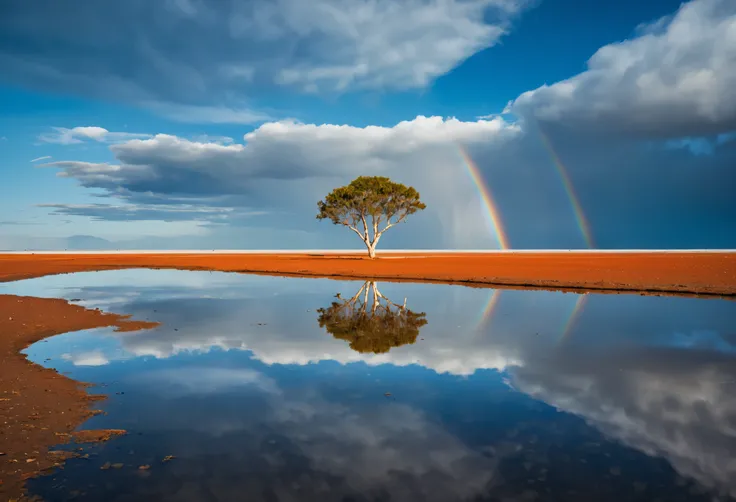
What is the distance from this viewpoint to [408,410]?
10.7m

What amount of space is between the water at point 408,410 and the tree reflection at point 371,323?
0.19m

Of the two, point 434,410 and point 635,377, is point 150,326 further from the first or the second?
point 635,377

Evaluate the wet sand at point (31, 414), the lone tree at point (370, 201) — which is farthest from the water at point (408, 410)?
the lone tree at point (370, 201)

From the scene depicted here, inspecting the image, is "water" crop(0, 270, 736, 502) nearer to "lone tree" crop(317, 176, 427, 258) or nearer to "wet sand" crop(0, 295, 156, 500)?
"wet sand" crop(0, 295, 156, 500)

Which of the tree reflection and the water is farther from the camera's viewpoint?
the tree reflection

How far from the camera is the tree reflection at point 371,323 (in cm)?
1841

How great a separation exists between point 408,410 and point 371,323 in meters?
12.2

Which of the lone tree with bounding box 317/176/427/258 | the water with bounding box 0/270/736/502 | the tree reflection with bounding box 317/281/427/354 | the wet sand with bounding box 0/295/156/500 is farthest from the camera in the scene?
the lone tree with bounding box 317/176/427/258

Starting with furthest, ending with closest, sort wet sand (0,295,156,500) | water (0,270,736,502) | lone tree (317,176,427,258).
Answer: lone tree (317,176,427,258)
wet sand (0,295,156,500)
water (0,270,736,502)

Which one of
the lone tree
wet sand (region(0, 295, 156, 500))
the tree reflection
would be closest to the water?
the tree reflection

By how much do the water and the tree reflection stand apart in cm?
19

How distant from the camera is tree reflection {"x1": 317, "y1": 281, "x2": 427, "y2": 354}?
18.4 meters

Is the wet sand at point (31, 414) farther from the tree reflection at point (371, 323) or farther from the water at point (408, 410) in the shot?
the tree reflection at point (371, 323)

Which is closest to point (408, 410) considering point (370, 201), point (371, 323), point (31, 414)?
point (31, 414)
